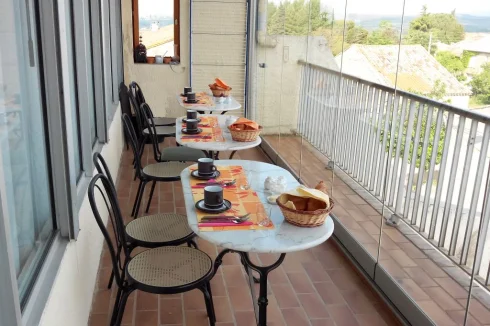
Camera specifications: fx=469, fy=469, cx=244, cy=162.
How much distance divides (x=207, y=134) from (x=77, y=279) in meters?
1.45

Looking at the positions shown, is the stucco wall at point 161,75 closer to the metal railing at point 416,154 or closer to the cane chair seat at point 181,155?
the metal railing at point 416,154

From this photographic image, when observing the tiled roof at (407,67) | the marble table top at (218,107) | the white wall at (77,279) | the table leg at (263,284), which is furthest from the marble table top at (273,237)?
the marble table top at (218,107)

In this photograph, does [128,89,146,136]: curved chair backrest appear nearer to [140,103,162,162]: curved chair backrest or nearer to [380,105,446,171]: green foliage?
[140,103,162,162]: curved chair backrest

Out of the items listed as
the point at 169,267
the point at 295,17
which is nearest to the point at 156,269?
the point at 169,267

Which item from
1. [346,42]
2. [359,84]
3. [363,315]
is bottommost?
[363,315]

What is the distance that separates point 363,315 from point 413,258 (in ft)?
1.78

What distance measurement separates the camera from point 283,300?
2508mm

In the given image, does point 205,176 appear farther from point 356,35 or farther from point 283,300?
point 356,35

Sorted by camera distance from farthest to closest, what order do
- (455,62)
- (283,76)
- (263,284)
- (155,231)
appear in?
(283,76) < (155,231) < (455,62) < (263,284)

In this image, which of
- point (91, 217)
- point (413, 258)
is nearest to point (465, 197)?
point (413, 258)

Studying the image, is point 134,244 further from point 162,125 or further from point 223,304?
point 162,125

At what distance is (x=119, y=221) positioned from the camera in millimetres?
2014

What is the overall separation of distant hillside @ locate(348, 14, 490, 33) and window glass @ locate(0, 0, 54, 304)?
1.75 m

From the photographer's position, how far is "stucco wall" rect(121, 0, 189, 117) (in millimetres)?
5836
